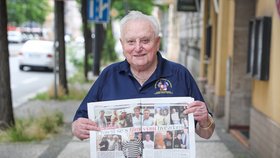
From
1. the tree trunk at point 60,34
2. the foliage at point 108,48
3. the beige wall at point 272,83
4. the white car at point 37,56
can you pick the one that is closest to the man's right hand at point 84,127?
the beige wall at point 272,83

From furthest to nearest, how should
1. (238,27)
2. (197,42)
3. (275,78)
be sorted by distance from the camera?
1. (197,42)
2. (238,27)
3. (275,78)

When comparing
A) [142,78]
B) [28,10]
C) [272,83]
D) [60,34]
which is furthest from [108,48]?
[28,10]

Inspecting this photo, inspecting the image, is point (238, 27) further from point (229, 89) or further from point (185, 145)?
point (185, 145)

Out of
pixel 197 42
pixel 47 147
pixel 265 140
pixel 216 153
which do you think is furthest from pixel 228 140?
pixel 197 42

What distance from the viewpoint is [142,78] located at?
3125mm

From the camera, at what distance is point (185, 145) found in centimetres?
292

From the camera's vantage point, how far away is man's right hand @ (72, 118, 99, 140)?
2941 mm

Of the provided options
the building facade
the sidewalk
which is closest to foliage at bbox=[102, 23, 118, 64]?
the building facade

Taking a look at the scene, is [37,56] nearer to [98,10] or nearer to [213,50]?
[98,10]

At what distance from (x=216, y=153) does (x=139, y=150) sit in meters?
4.36

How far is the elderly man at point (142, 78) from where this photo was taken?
2982 mm

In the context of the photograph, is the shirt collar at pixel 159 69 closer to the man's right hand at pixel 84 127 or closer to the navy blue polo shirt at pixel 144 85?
the navy blue polo shirt at pixel 144 85

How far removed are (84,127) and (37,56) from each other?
2170 cm

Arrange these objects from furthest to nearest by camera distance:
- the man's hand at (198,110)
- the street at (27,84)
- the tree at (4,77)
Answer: the street at (27,84) → the tree at (4,77) → the man's hand at (198,110)
